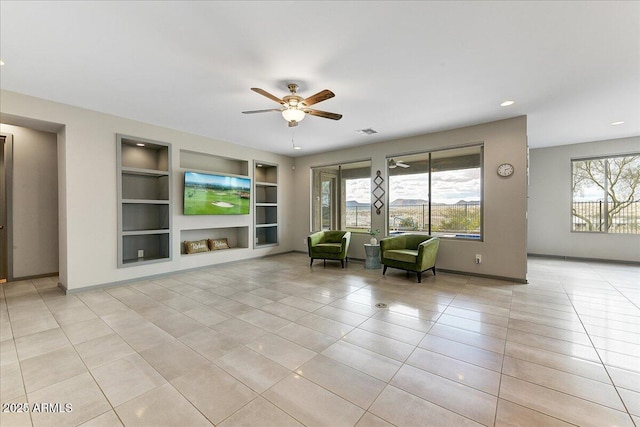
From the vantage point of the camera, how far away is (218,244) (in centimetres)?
622

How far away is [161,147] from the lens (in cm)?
525

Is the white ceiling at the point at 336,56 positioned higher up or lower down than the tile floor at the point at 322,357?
higher up

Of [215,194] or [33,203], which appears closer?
[33,203]

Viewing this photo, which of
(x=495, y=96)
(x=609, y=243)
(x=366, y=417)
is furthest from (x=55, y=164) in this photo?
(x=609, y=243)

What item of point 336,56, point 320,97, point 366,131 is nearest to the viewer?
point 336,56

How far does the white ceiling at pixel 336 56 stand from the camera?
2.10 meters

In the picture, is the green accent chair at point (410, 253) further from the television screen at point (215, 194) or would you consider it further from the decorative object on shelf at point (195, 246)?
the decorative object on shelf at point (195, 246)

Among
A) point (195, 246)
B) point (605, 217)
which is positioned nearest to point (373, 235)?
point (195, 246)

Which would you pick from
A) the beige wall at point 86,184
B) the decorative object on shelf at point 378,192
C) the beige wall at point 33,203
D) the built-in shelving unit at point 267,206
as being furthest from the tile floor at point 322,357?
the built-in shelving unit at point 267,206

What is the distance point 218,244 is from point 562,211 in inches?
335

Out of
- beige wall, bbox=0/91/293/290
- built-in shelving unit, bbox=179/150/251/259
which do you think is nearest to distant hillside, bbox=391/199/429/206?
built-in shelving unit, bbox=179/150/251/259

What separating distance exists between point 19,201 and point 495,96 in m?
7.92

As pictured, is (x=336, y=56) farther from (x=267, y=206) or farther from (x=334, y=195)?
(x=267, y=206)

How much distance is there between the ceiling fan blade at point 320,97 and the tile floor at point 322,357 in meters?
2.57
